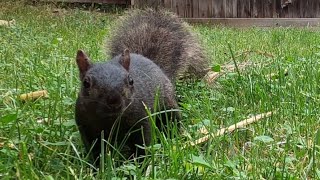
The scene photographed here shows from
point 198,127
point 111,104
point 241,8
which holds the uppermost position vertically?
point 241,8

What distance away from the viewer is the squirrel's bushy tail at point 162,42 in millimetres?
2578

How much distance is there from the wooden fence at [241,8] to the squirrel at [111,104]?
22.9 feet

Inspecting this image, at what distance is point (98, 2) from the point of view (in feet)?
31.6

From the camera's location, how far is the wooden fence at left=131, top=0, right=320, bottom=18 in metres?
8.68

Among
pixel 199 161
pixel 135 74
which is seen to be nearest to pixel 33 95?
pixel 135 74

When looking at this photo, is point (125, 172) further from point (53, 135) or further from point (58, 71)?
point (58, 71)

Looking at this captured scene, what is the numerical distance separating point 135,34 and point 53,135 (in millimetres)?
907

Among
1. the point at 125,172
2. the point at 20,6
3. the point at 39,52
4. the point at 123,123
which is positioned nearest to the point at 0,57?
the point at 39,52

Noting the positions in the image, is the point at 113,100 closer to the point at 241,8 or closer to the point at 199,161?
the point at 199,161

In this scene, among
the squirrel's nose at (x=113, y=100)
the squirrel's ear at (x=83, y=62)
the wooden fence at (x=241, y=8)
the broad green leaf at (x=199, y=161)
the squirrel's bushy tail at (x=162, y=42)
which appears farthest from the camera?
the wooden fence at (x=241, y=8)

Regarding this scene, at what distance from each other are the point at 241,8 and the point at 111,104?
7.56m

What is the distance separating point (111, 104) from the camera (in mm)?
1539

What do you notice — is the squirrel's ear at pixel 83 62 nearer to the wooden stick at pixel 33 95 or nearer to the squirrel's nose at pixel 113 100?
the squirrel's nose at pixel 113 100

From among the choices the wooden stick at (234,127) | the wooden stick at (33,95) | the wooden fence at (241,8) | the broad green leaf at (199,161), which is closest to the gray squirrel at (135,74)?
the wooden stick at (234,127)
